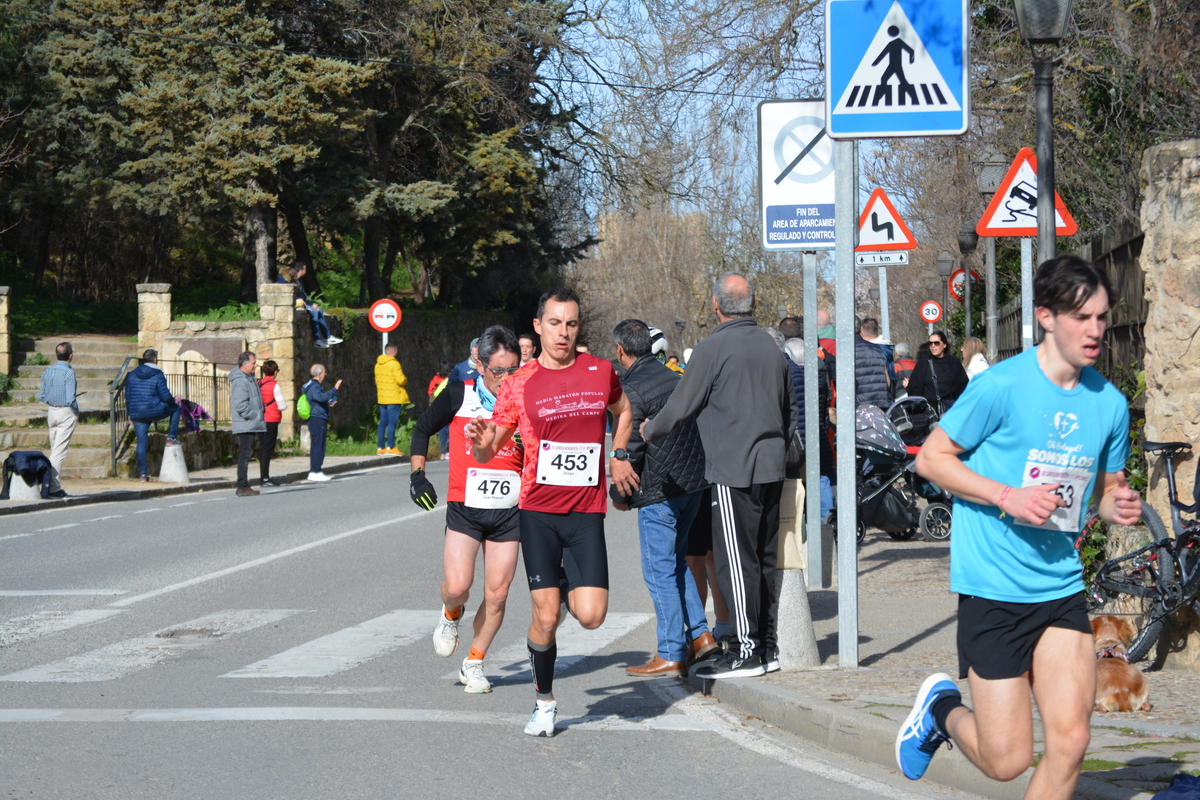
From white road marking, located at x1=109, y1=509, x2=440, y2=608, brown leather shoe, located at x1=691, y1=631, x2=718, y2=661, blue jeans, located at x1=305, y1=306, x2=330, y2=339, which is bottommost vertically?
white road marking, located at x1=109, y1=509, x2=440, y2=608

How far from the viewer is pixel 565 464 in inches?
242

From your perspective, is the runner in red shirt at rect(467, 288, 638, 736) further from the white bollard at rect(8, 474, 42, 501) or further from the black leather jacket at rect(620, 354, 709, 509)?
the white bollard at rect(8, 474, 42, 501)

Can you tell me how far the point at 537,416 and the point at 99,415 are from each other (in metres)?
21.4

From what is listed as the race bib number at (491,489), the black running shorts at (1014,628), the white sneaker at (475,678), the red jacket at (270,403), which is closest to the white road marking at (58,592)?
the white sneaker at (475,678)

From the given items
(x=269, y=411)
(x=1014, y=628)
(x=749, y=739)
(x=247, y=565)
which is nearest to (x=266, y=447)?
(x=269, y=411)

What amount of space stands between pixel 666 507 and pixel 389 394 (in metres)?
21.4

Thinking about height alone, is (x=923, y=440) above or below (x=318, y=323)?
below

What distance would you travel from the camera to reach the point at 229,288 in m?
44.4

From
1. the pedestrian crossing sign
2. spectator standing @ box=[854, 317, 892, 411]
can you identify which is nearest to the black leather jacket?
the pedestrian crossing sign

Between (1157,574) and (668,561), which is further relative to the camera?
(668,561)

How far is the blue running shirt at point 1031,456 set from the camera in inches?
155

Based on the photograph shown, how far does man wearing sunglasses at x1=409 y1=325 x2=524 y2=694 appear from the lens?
7.11 meters

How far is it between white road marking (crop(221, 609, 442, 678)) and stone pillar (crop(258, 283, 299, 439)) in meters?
20.6

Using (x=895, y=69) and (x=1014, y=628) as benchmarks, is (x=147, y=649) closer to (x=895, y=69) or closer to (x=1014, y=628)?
(x=895, y=69)
